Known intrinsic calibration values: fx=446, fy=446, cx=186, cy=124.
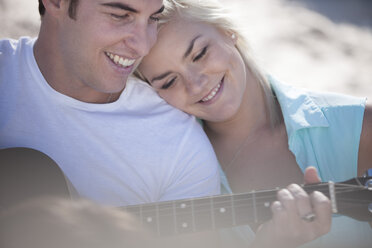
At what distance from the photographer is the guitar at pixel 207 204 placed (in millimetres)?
1372

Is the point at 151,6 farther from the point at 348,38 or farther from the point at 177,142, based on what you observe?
the point at 348,38

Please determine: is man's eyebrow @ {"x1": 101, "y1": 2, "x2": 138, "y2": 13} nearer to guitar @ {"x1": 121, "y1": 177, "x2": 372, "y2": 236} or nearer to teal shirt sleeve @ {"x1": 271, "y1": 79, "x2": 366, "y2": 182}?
guitar @ {"x1": 121, "y1": 177, "x2": 372, "y2": 236}

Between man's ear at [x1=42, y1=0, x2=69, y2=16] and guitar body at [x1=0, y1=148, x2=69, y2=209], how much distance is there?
557 millimetres

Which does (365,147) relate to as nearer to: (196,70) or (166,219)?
(196,70)

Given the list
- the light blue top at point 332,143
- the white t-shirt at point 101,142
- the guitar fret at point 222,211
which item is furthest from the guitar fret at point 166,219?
the light blue top at point 332,143

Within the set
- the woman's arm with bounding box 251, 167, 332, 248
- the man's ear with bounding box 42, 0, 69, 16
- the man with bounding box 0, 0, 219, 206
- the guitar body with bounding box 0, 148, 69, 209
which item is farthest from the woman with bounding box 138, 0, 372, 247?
the guitar body with bounding box 0, 148, 69, 209

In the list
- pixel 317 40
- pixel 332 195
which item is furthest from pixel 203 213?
pixel 317 40

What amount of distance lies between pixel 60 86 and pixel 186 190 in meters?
0.65

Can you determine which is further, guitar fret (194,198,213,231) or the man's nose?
the man's nose

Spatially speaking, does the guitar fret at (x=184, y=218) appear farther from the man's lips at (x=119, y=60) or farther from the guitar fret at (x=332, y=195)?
the man's lips at (x=119, y=60)

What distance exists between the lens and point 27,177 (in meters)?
1.50

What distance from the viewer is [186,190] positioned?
170 centimetres

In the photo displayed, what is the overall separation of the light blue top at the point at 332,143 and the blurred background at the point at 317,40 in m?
2.01

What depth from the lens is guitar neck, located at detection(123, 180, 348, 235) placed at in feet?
4.58
